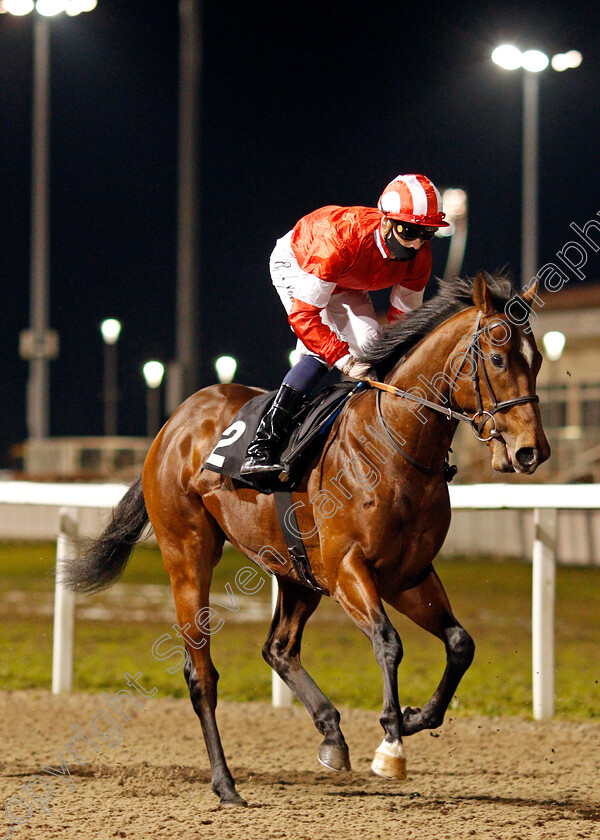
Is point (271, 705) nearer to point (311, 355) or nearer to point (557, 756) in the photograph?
point (557, 756)

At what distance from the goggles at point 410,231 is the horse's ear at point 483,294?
1.22ft

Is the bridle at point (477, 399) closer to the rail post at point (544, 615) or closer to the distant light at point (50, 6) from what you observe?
the rail post at point (544, 615)

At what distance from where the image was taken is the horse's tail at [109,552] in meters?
5.09

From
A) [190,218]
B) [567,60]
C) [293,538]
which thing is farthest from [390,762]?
[567,60]

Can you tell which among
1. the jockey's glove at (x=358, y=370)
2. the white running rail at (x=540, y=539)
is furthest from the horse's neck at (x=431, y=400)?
the white running rail at (x=540, y=539)

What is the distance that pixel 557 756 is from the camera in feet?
15.2

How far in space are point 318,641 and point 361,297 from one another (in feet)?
15.5

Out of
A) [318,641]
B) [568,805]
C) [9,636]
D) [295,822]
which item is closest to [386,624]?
[295,822]

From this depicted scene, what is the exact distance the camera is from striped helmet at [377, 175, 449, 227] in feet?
12.7

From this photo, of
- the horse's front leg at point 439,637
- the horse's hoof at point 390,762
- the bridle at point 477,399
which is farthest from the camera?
the horse's front leg at point 439,637

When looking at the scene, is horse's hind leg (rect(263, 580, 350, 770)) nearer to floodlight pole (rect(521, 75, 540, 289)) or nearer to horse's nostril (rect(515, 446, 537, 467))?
horse's nostril (rect(515, 446, 537, 467))

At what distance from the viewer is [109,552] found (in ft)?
16.7

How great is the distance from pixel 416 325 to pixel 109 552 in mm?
1988

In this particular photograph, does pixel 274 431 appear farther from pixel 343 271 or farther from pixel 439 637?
pixel 439 637
